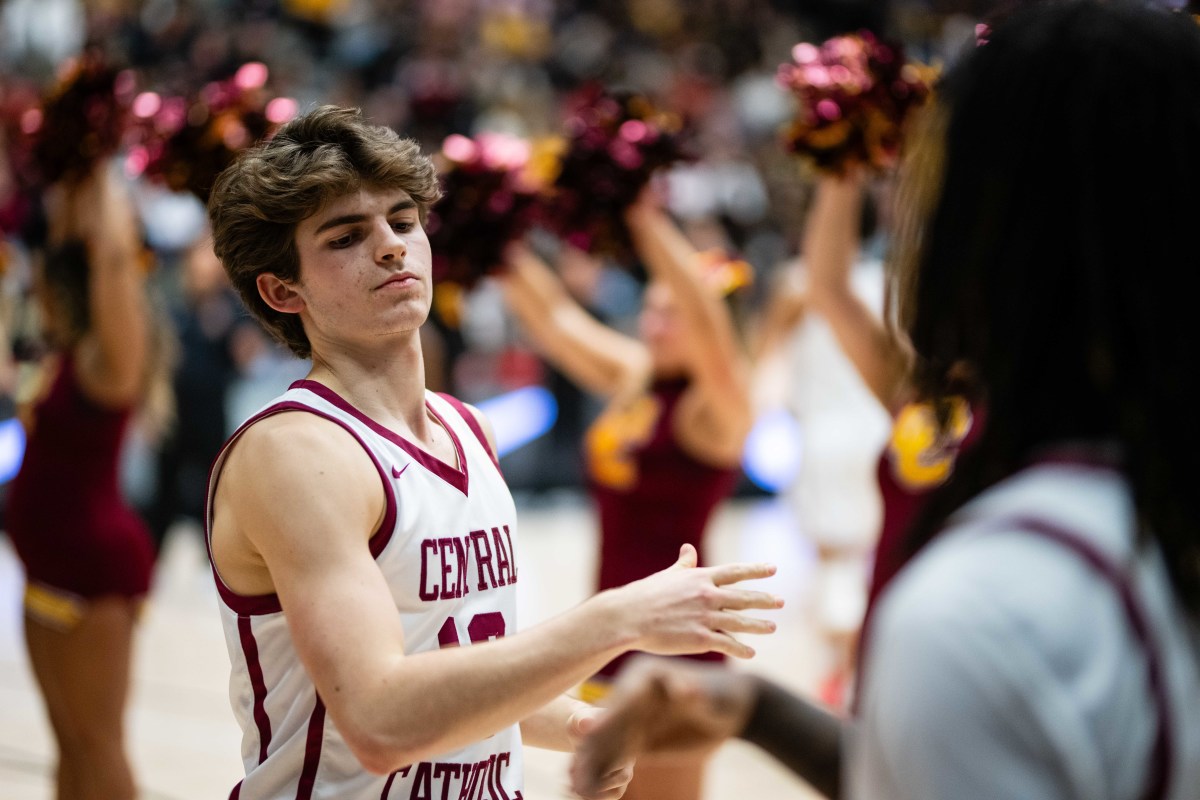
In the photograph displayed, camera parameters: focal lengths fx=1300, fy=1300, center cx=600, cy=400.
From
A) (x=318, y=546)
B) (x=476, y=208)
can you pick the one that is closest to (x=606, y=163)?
(x=476, y=208)

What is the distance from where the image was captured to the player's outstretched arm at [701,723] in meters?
1.01

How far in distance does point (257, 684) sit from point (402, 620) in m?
0.25

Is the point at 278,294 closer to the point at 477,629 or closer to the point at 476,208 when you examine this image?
the point at 477,629

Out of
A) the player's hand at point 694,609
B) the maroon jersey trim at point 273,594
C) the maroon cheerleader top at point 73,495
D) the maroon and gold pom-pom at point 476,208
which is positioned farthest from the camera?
the maroon and gold pom-pom at point 476,208

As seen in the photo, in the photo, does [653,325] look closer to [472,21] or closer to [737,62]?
[472,21]

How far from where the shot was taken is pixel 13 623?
22.0 feet

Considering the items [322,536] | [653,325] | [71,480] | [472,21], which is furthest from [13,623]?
[472,21]

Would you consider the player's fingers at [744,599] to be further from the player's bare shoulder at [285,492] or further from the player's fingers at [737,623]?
the player's bare shoulder at [285,492]

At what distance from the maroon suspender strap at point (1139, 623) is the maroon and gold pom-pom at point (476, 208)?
303 cm

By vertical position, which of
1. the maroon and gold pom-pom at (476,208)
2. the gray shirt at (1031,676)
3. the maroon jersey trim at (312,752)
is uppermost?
the gray shirt at (1031,676)

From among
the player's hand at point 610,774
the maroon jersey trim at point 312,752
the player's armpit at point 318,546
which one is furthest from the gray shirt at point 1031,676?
the maroon jersey trim at point 312,752

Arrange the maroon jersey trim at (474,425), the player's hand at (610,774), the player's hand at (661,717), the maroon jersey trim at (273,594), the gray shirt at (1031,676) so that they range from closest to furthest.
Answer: the gray shirt at (1031,676) < the player's hand at (661,717) < the player's hand at (610,774) < the maroon jersey trim at (273,594) < the maroon jersey trim at (474,425)

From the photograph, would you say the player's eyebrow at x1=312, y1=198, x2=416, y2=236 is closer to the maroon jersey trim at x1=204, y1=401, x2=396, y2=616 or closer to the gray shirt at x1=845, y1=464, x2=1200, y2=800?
the maroon jersey trim at x1=204, y1=401, x2=396, y2=616

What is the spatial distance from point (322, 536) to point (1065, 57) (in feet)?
3.37
